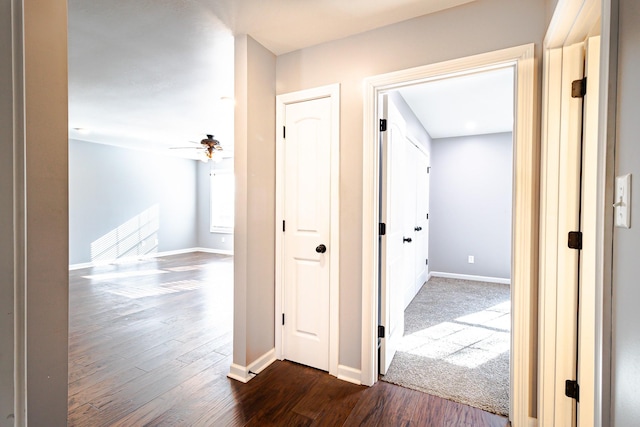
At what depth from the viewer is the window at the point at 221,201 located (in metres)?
8.05

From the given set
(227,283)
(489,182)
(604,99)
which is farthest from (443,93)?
(227,283)

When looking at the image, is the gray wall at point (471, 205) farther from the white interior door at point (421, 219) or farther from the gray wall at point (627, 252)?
the gray wall at point (627, 252)

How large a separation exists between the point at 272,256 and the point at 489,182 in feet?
14.1

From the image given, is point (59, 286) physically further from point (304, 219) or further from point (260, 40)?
point (260, 40)

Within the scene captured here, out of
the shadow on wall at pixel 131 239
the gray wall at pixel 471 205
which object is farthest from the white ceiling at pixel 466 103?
the shadow on wall at pixel 131 239

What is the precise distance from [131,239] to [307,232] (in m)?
6.36

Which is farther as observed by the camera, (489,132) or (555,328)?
(489,132)

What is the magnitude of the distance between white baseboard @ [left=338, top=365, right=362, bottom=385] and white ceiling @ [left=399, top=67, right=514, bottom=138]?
2.32m

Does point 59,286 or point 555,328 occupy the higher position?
point 59,286

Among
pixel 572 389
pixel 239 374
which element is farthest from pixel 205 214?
pixel 572 389

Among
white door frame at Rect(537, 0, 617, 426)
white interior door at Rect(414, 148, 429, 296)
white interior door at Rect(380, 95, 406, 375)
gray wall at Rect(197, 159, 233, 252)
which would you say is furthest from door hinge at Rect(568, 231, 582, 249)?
gray wall at Rect(197, 159, 233, 252)

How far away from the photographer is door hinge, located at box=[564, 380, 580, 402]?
1460mm

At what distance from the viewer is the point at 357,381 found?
210 centimetres

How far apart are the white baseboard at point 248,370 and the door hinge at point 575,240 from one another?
214 cm
